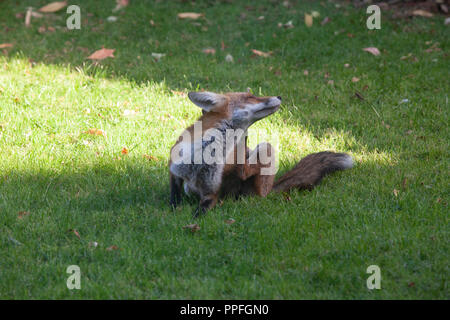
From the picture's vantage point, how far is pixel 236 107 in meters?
4.75

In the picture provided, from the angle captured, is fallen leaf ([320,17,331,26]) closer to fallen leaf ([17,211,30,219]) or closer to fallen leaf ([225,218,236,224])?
fallen leaf ([225,218,236,224])

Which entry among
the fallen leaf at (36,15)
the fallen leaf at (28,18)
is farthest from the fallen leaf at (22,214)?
the fallen leaf at (36,15)

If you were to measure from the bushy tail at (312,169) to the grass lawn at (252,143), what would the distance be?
128mm

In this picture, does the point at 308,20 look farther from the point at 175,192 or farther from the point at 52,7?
the point at 175,192

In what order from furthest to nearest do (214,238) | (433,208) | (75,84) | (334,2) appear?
(334,2) → (75,84) → (433,208) → (214,238)

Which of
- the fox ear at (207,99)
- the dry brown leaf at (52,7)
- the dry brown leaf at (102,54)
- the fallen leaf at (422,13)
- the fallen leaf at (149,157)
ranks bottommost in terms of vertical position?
the fallen leaf at (149,157)

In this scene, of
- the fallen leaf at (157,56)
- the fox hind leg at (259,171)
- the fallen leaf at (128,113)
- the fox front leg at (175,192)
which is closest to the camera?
the fox front leg at (175,192)

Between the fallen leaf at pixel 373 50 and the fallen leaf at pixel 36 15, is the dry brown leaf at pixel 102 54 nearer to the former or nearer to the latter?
the fallen leaf at pixel 36 15

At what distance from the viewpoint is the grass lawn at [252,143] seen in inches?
155

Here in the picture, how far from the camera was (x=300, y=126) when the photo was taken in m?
6.75

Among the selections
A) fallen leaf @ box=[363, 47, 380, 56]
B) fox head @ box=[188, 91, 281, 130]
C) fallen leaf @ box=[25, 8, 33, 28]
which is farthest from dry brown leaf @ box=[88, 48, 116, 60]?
fox head @ box=[188, 91, 281, 130]
